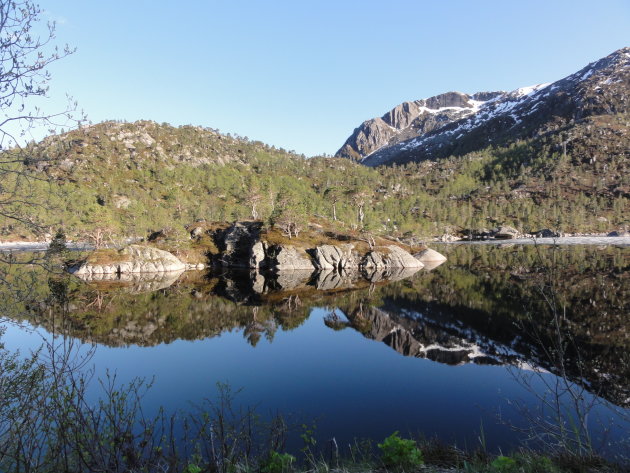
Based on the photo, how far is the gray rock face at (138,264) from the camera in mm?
69713

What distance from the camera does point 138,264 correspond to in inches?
2958

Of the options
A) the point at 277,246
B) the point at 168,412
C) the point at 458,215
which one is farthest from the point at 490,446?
the point at 458,215

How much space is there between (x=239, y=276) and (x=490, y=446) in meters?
61.5

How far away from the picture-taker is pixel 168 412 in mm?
18422

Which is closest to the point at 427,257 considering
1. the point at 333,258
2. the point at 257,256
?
the point at 333,258

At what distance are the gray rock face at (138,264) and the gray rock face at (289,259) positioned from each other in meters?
Result: 22.8

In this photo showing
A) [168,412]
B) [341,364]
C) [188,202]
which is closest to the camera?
[168,412]

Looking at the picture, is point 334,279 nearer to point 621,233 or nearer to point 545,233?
point 545,233

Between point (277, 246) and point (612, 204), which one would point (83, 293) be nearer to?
point (277, 246)

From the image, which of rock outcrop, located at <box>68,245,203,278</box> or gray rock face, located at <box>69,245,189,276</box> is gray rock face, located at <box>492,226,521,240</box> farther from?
gray rock face, located at <box>69,245,189,276</box>

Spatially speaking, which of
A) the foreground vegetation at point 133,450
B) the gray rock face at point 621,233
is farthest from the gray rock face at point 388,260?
the gray rock face at point 621,233

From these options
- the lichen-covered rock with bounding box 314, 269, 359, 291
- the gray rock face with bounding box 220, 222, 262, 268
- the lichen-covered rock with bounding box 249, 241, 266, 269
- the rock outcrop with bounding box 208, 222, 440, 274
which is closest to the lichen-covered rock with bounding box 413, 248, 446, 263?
the rock outcrop with bounding box 208, 222, 440, 274

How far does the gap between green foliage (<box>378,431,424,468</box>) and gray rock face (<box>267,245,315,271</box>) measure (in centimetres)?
7003

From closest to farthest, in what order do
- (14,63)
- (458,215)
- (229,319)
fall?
1. (14,63)
2. (229,319)
3. (458,215)
